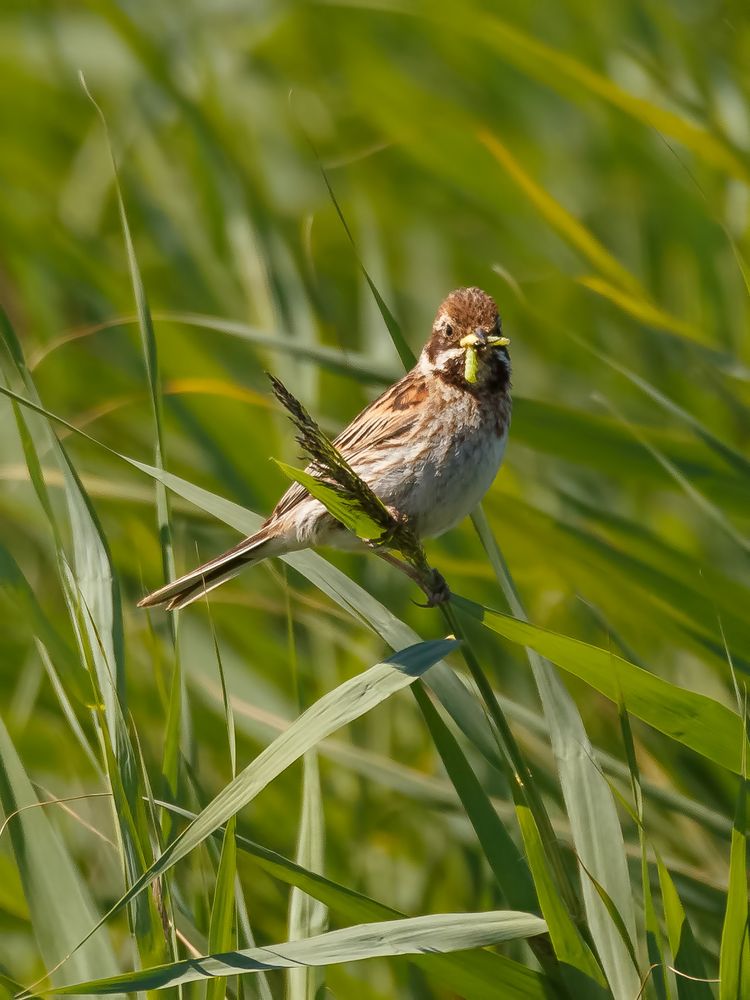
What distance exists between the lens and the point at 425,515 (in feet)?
8.59

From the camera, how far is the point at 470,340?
2.63 metres

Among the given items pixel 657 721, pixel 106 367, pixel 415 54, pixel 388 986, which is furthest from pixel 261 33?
pixel 657 721

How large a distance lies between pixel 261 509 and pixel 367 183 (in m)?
1.84

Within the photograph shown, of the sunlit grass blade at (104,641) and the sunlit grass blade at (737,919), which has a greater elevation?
the sunlit grass blade at (104,641)

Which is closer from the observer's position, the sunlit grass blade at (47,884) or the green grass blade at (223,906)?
the green grass blade at (223,906)

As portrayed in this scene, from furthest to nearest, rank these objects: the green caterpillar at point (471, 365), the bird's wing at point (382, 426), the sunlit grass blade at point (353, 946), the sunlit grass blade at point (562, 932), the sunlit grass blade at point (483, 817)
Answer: the bird's wing at point (382, 426) → the green caterpillar at point (471, 365) → the sunlit grass blade at point (483, 817) → the sunlit grass blade at point (562, 932) → the sunlit grass blade at point (353, 946)

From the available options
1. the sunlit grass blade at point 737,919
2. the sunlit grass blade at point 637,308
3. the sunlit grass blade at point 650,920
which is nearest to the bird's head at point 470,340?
the sunlit grass blade at point 637,308

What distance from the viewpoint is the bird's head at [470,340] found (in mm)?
2672

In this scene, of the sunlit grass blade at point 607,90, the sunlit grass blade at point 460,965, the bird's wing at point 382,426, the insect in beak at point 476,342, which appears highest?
the sunlit grass blade at point 607,90

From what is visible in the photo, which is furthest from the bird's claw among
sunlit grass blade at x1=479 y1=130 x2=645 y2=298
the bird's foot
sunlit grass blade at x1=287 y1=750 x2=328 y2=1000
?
sunlit grass blade at x1=479 y1=130 x2=645 y2=298

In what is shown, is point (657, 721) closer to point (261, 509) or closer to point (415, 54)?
point (261, 509)

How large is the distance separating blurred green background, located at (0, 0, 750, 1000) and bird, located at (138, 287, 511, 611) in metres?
0.10

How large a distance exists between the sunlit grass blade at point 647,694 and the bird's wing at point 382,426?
3.22ft

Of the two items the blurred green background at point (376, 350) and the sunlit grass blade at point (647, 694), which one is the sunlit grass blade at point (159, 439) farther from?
the sunlit grass blade at point (647, 694)
